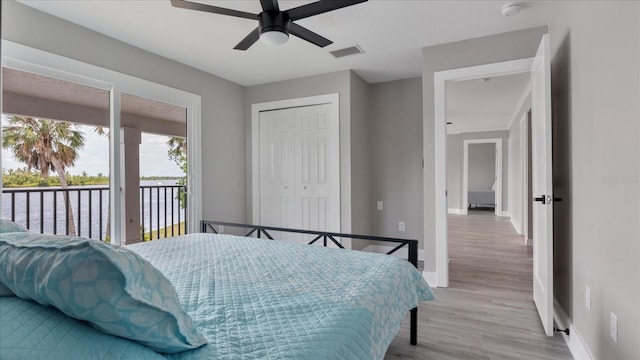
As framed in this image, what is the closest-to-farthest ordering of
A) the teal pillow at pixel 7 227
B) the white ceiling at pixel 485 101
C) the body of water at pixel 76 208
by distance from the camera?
the teal pillow at pixel 7 227 < the body of water at pixel 76 208 < the white ceiling at pixel 485 101

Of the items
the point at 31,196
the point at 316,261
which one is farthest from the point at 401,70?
the point at 31,196

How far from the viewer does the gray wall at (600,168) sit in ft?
4.58

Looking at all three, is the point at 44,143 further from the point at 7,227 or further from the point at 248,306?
the point at 248,306

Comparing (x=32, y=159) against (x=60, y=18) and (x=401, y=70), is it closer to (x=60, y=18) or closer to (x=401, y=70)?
(x=60, y=18)

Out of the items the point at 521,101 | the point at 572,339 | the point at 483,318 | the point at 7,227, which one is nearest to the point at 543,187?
the point at 572,339

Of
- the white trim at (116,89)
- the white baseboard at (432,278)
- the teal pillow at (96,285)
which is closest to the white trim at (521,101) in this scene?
the white baseboard at (432,278)

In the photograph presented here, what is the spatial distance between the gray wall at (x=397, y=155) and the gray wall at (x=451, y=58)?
101 cm

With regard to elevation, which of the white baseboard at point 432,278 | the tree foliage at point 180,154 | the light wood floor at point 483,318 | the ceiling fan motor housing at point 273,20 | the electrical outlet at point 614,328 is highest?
the ceiling fan motor housing at point 273,20

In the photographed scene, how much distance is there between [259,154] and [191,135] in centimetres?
96

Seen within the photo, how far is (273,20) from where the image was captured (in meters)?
2.24

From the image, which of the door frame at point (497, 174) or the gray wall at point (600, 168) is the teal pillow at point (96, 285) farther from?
the door frame at point (497, 174)

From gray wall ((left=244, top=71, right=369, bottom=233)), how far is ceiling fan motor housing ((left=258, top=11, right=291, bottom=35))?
175 cm

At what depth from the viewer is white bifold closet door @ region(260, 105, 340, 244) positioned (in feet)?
13.2

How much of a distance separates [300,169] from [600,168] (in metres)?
3.02
